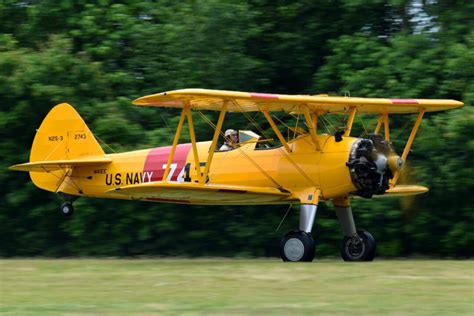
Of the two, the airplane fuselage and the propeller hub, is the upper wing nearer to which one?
the airplane fuselage

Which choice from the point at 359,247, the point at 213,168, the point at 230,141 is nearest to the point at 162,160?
the point at 213,168

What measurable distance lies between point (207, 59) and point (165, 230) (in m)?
3.37

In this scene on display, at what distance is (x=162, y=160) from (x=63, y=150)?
2.03m

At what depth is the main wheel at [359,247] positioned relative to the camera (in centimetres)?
1358

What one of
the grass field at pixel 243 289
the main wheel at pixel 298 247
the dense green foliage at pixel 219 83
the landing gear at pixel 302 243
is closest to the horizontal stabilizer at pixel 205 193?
the landing gear at pixel 302 243

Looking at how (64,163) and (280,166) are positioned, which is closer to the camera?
(280,166)

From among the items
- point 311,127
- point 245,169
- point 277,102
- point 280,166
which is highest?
point 277,102

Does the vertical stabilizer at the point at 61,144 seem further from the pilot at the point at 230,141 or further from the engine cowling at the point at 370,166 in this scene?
the engine cowling at the point at 370,166

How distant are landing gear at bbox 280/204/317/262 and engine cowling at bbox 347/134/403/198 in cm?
76

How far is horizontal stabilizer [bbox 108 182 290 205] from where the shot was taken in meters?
12.2

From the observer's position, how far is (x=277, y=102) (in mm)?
12703

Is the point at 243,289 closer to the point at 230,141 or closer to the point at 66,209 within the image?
the point at 230,141

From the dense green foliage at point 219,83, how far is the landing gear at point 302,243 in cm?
318

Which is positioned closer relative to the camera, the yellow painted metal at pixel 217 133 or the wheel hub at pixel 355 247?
the yellow painted metal at pixel 217 133
